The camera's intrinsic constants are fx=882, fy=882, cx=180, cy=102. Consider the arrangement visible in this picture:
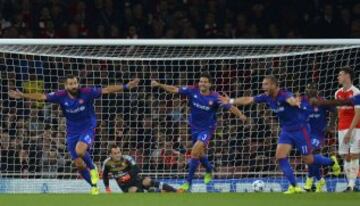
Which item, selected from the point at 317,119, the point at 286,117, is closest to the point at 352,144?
the point at 317,119

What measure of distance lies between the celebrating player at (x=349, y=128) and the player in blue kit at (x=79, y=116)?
317 centimetres

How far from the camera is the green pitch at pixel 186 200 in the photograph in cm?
909

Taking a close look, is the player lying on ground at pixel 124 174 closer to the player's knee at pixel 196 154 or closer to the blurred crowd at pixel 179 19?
the player's knee at pixel 196 154

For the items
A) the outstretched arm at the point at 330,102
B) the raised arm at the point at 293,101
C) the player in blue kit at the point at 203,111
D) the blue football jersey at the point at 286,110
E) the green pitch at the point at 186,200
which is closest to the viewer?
the green pitch at the point at 186,200

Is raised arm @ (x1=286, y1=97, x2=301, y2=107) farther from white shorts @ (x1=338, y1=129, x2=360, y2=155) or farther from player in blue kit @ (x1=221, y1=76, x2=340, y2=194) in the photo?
white shorts @ (x1=338, y1=129, x2=360, y2=155)

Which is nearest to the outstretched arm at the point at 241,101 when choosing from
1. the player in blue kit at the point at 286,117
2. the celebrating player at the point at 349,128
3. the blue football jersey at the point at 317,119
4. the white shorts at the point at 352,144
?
the player in blue kit at the point at 286,117

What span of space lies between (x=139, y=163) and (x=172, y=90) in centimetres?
212

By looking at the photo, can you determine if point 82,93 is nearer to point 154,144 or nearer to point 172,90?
point 172,90

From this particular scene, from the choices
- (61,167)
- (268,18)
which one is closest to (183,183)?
(61,167)

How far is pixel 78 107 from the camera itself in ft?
39.8

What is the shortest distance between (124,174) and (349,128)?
3601 mm

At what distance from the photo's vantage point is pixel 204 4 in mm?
16828

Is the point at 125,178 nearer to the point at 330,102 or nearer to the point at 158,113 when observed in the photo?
the point at 158,113

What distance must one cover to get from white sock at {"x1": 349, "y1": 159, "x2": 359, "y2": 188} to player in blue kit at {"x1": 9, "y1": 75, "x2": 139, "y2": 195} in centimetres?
341
